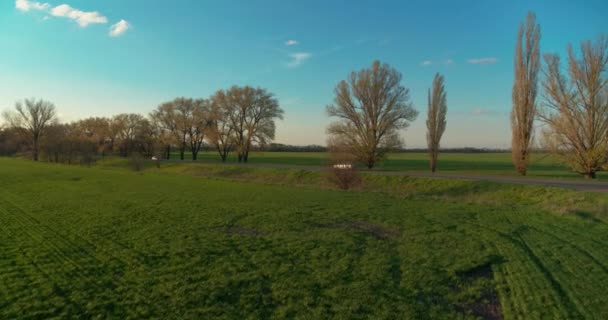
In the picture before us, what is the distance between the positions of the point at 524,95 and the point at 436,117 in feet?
26.7

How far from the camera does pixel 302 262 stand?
722cm

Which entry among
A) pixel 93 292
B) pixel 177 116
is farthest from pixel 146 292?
pixel 177 116

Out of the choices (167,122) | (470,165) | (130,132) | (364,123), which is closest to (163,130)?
(167,122)

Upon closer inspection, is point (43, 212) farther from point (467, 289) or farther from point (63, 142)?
point (63, 142)

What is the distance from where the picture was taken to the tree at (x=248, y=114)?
1988 inches


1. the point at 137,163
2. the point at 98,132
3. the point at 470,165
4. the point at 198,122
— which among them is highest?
the point at 198,122

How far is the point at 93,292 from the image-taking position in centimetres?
547

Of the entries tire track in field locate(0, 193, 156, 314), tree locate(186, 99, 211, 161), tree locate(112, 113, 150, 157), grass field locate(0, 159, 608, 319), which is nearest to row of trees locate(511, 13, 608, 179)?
grass field locate(0, 159, 608, 319)

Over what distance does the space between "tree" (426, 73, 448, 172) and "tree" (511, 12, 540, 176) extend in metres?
6.81

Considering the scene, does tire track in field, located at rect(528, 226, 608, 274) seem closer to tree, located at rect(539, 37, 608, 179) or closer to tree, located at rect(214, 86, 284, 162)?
tree, located at rect(539, 37, 608, 179)

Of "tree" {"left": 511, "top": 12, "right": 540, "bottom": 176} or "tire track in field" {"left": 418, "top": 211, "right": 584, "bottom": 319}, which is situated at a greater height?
"tree" {"left": 511, "top": 12, "right": 540, "bottom": 176}

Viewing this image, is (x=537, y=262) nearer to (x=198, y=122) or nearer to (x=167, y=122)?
(x=198, y=122)

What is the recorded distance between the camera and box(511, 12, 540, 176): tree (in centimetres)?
2661

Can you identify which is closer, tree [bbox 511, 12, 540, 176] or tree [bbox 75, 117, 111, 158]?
tree [bbox 511, 12, 540, 176]
